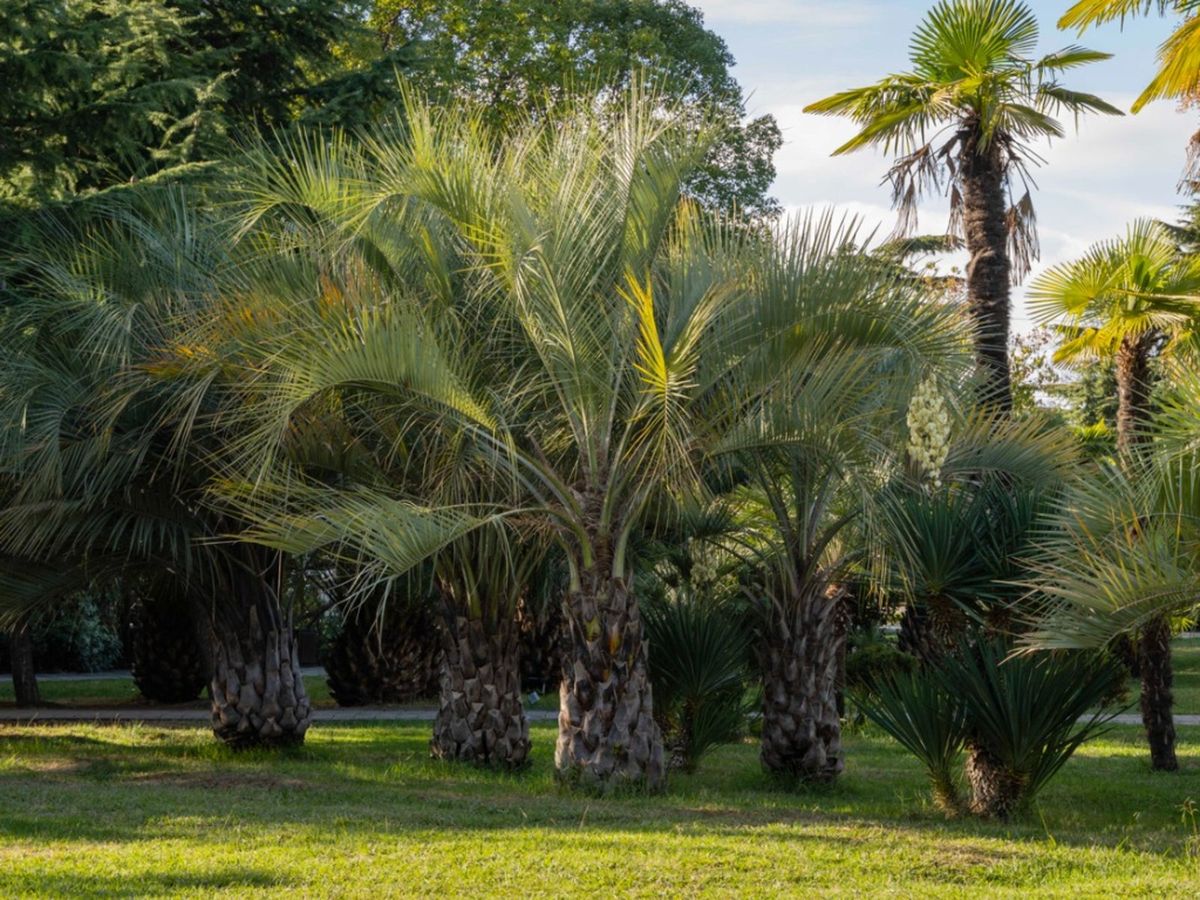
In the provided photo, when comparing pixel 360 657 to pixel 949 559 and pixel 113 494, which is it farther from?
pixel 949 559

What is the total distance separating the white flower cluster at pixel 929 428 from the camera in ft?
30.7

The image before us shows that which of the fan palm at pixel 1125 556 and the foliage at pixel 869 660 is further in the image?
the foliage at pixel 869 660

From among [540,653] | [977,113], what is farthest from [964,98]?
[540,653]

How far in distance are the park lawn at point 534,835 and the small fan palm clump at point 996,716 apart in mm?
288

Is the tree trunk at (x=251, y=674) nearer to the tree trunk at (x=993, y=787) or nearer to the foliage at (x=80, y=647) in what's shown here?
the tree trunk at (x=993, y=787)

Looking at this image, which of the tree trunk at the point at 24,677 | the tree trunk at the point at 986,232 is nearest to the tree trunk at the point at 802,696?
the tree trunk at the point at 986,232

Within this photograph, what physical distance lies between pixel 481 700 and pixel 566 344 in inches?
151

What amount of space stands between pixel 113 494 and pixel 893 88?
9.46 metres

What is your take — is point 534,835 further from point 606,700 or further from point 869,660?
point 869,660

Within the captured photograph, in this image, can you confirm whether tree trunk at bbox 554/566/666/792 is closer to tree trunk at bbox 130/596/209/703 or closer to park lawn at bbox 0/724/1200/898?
park lawn at bbox 0/724/1200/898

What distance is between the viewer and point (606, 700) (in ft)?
32.9

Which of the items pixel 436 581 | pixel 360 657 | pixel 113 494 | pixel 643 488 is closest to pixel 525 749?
pixel 436 581

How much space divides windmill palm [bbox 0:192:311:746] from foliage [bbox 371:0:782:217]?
17.0 m

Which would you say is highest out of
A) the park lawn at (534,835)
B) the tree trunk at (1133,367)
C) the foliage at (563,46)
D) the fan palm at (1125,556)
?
the foliage at (563,46)
